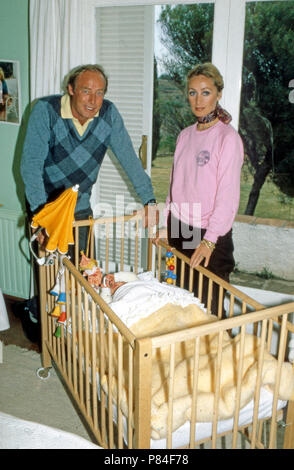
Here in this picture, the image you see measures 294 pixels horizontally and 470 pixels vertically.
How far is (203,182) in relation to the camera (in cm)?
205

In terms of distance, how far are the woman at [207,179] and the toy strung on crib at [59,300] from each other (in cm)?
54

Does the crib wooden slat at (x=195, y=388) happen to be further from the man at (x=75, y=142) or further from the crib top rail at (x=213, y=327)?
the man at (x=75, y=142)

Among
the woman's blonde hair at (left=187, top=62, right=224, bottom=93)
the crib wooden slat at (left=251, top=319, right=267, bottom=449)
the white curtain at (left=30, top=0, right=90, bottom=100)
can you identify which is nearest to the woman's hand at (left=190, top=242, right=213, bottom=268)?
the crib wooden slat at (left=251, top=319, right=267, bottom=449)

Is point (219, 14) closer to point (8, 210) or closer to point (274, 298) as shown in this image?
point (274, 298)

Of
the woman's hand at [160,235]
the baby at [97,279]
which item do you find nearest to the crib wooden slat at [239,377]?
the baby at [97,279]

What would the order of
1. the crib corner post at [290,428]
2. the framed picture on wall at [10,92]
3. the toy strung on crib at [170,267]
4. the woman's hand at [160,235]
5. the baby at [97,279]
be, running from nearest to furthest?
the crib corner post at [290,428] < the baby at [97,279] < the toy strung on crib at [170,267] < the woman's hand at [160,235] < the framed picture on wall at [10,92]

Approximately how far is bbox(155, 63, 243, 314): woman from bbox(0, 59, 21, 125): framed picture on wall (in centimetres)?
123

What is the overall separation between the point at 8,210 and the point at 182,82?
6.03ft

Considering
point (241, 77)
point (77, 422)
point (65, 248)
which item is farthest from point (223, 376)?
point (241, 77)

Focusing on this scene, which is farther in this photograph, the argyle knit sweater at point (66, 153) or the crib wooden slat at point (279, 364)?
the argyle knit sweater at point (66, 153)

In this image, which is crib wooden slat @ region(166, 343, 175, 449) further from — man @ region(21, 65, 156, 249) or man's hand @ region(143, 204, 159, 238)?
man's hand @ region(143, 204, 159, 238)

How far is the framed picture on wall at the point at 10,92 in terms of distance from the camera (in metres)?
2.89

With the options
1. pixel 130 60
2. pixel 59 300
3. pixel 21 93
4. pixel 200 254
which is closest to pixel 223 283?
pixel 200 254
